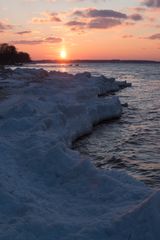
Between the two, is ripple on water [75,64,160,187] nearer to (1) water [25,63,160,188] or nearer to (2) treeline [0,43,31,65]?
(1) water [25,63,160,188]

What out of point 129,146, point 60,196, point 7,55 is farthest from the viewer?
point 7,55

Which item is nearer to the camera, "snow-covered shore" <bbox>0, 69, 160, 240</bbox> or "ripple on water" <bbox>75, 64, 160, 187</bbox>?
"snow-covered shore" <bbox>0, 69, 160, 240</bbox>

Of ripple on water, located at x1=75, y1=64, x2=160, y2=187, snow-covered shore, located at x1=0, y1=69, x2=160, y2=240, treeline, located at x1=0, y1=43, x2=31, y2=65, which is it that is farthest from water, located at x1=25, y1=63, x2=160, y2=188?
treeline, located at x1=0, y1=43, x2=31, y2=65

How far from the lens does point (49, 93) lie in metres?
27.5

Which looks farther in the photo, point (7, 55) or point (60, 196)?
point (7, 55)

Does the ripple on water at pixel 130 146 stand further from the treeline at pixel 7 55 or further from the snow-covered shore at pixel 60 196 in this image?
the treeline at pixel 7 55

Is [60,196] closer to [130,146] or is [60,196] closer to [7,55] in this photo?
[130,146]

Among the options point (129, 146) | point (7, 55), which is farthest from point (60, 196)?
point (7, 55)

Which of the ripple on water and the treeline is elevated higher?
the treeline

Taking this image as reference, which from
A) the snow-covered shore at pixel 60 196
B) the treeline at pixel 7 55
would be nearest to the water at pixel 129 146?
the snow-covered shore at pixel 60 196

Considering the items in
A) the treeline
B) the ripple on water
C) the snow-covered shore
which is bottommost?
the ripple on water

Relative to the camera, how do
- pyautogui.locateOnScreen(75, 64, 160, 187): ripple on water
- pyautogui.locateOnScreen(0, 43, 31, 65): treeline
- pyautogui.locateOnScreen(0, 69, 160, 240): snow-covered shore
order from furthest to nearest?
pyautogui.locateOnScreen(0, 43, 31, 65): treeline
pyautogui.locateOnScreen(75, 64, 160, 187): ripple on water
pyautogui.locateOnScreen(0, 69, 160, 240): snow-covered shore

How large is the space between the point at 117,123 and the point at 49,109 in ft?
22.6

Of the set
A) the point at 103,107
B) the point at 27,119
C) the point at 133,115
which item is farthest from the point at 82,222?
the point at 133,115
